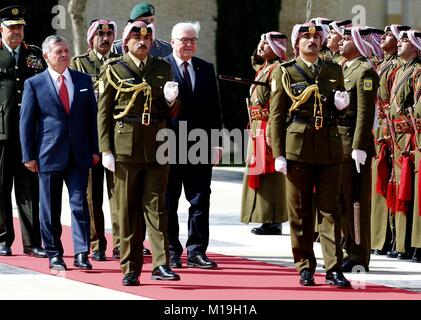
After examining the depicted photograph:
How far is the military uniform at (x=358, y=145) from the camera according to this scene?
38.5 ft

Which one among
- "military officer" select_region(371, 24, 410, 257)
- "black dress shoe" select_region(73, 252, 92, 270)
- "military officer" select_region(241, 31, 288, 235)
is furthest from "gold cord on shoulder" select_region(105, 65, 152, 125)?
"military officer" select_region(241, 31, 288, 235)

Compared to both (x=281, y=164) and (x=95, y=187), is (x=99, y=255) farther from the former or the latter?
(x=281, y=164)

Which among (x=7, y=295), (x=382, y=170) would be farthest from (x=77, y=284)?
(x=382, y=170)

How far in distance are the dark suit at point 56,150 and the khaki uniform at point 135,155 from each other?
90 cm

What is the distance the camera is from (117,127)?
36.4ft

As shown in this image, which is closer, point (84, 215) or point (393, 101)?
point (84, 215)

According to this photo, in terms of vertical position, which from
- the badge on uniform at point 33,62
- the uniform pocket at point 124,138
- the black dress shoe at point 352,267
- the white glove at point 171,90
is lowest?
the black dress shoe at point 352,267

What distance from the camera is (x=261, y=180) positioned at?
49.4 ft

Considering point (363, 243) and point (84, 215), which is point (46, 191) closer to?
point (84, 215)

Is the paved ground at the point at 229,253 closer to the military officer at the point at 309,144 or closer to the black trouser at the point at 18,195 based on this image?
the military officer at the point at 309,144

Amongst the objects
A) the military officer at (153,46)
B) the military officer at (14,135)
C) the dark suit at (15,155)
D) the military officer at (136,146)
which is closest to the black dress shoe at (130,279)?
the military officer at (136,146)

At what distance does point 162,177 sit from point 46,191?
137 centimetres

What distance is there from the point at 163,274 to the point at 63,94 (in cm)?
189

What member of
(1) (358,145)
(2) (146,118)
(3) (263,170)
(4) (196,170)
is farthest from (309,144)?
(3) (263,170)
